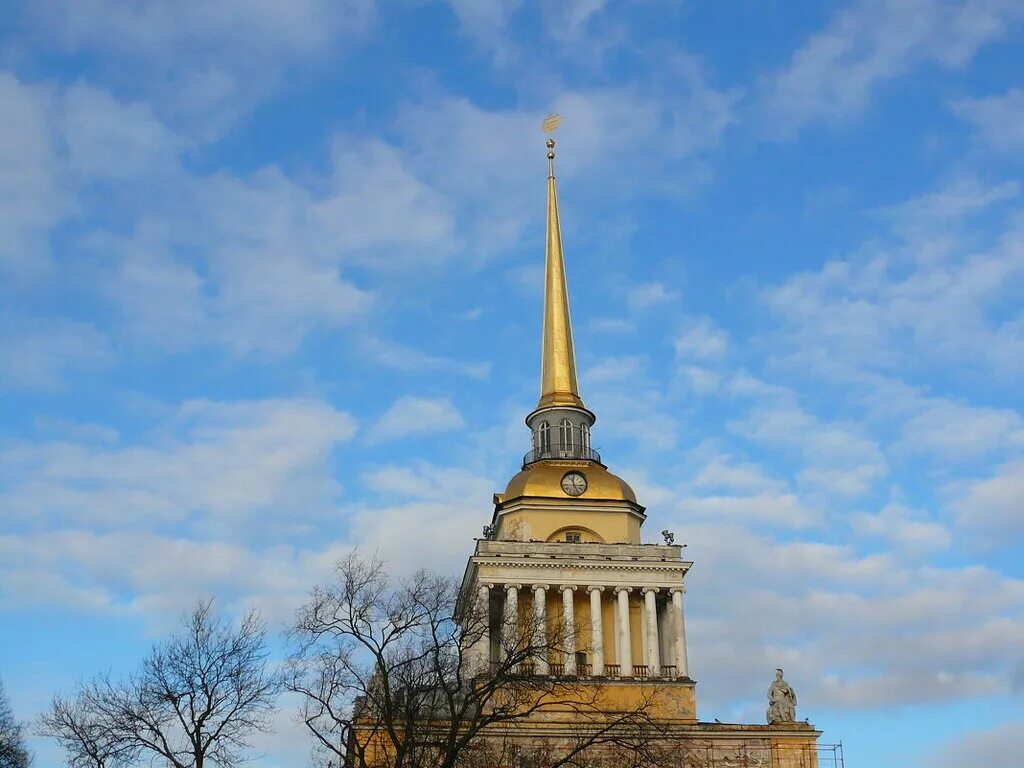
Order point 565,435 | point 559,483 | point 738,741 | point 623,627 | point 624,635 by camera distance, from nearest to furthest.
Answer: point 738,741 < point 624,635 < point 623,627 < point 559,483 < point 565,435

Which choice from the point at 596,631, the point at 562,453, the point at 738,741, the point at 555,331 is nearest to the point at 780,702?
the point at 738,741

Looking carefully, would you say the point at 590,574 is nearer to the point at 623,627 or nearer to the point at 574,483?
the point at 623,627

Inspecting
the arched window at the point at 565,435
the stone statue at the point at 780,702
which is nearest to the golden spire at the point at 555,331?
the arched window at the point at 565,435

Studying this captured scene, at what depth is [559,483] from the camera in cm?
4859

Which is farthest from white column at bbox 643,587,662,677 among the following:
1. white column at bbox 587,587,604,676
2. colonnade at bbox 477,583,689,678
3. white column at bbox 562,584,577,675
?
white column at bbox 562,584,577,675

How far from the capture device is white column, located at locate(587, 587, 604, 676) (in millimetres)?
44688

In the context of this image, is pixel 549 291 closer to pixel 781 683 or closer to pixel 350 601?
pixel 781 683

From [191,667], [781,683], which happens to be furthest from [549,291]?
[191,667]

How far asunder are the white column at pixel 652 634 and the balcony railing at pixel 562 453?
21.0ft

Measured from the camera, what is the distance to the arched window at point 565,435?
51188 mm

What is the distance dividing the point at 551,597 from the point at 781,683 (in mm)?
9283

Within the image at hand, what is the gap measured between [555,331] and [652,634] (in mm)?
14842

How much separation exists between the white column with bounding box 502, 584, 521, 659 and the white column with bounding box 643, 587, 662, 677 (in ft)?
15.4

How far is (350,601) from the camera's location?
80.5 ft
